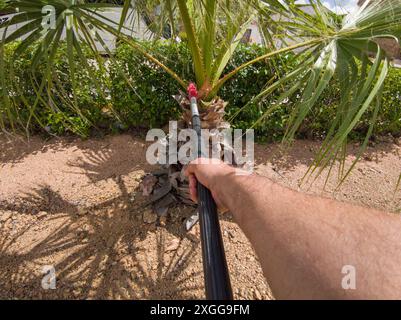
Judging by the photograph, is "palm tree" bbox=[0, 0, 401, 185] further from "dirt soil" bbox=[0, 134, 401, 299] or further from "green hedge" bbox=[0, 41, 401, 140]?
"green hedge" bbox=[0, 41, 401, 140]

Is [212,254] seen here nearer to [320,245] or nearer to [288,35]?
[320,245]

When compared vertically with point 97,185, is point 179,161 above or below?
above

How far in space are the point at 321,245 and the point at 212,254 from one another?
384 millimetres

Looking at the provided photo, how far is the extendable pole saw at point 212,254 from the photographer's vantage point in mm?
866

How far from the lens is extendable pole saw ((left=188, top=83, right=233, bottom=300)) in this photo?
866 mm

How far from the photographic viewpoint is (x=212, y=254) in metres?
0.96

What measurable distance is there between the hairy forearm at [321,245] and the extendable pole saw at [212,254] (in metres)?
0.13

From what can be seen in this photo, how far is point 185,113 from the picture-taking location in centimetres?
244

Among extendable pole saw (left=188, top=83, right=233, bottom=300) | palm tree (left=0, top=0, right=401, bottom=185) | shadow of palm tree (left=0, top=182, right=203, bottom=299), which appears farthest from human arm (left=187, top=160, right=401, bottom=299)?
shadow of palm tree (left=0, top=182, right=203, bottom=299)

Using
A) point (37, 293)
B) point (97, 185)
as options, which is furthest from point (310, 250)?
point (97, 185)

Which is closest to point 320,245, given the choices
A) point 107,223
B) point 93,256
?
point 93,256

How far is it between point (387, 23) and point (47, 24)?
2.09 m

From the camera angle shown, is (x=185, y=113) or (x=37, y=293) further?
(x=185, y=113)
